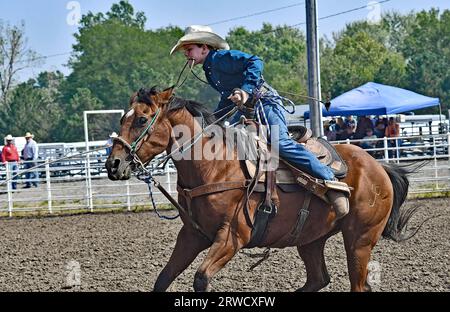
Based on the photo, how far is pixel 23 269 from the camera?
872 centimetres

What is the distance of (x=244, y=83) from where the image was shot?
582 centimetres

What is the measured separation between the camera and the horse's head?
17.5 ft

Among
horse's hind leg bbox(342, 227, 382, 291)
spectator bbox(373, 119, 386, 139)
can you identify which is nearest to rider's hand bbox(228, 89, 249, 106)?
horse's hind leg bbox(342, 227, 382, 291)

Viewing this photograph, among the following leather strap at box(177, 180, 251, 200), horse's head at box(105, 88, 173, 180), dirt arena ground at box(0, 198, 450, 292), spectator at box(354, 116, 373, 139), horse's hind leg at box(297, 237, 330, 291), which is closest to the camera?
horse's head at box(105, 88, 173, 180)

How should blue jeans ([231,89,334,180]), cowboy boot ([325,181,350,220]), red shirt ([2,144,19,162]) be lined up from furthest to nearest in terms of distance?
1. red shirt ([2,144,19,162])
2. cowboy boot ([325,181,350,220])
3. blue jeans ([231,89,334,180])

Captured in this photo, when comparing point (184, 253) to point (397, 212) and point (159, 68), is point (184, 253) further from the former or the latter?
point (159, 68)

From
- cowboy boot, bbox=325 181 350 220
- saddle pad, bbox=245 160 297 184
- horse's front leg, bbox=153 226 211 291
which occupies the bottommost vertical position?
horse's front leg, bbox=153 226 211 291

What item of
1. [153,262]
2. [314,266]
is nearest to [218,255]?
[314,266]

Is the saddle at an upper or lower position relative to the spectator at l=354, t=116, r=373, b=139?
lower

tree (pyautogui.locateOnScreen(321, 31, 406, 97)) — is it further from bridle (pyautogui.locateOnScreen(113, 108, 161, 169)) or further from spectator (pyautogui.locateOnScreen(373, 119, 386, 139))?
bridle (pyautogui.locateOnScreen(113, 108, 161, 169))

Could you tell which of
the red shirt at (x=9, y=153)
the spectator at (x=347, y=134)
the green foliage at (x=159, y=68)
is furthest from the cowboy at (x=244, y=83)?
the green foliage at (x=159, y=68)
